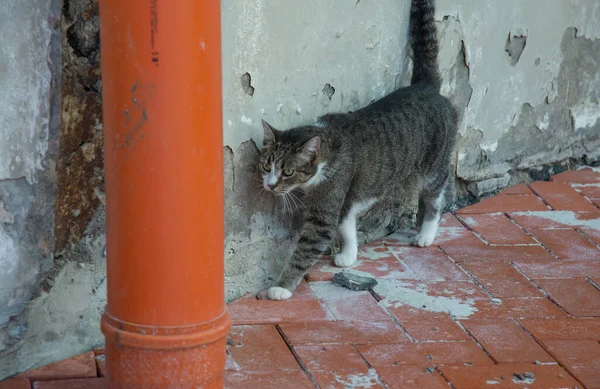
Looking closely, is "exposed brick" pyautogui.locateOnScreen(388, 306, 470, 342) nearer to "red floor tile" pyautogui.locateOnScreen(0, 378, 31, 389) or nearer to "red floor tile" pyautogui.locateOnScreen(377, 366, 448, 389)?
"red floor tile" pyautogui.locateOnScreen(377, 366, 448, 389)

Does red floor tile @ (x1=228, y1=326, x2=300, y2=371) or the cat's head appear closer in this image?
red floor tile @ (x1=228, y1=326, x2=300, y2=371)

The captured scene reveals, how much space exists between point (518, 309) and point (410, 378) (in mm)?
834

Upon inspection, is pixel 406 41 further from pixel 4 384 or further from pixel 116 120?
pixel 4 384

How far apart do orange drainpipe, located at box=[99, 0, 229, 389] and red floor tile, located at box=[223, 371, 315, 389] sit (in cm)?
38

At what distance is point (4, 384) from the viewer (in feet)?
9.18

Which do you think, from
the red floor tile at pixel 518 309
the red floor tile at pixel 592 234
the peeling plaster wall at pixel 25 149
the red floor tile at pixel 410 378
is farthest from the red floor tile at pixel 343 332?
the red floor tile at pixel 592 234

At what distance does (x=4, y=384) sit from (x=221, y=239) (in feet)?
3.09

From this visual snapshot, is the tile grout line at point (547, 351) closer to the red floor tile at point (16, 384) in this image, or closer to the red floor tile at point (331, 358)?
the red floor tile at point (331, 358)

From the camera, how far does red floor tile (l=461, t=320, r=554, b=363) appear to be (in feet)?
10.4

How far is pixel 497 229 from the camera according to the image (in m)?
4.52

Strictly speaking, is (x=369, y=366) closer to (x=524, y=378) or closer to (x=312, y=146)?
(x=524, y=378)

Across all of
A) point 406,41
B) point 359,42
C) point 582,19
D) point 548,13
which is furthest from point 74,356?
point 582,19

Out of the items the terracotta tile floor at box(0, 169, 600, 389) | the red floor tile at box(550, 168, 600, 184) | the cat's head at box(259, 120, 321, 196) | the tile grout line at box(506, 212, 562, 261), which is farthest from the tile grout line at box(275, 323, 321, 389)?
the red floor tile at box(550, 168, 600, 184)

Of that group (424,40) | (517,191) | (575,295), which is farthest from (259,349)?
(517,191)
